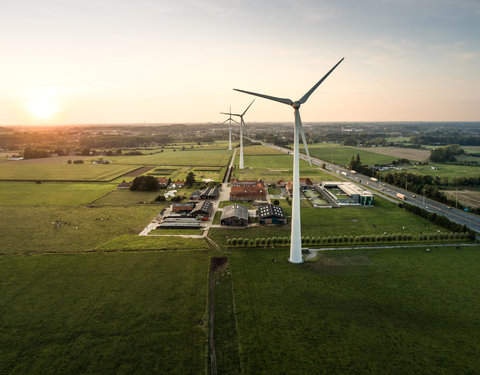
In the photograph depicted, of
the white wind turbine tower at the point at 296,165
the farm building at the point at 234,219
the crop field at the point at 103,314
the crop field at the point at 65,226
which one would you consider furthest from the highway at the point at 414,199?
the crop field at the point at 65,226

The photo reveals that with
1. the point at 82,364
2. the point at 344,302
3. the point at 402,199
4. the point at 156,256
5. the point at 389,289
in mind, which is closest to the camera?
the point at 82,364

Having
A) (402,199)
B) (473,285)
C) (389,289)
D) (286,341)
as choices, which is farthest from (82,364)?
(402,199)

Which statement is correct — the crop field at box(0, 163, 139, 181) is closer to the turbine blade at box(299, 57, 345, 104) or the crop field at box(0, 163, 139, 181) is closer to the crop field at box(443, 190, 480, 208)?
the turbine blade at box(299, 57, 345, 104)

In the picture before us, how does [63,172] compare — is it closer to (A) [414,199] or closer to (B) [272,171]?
(B) [272,171]

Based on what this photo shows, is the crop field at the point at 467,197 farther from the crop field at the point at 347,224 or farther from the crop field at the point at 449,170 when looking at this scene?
the crop field at the point at 449,170

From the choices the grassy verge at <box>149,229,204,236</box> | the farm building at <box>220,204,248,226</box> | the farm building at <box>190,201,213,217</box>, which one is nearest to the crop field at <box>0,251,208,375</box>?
the grassy verge at <box>149,229,204,236</box>

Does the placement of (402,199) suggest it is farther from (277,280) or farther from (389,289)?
(277,280)
